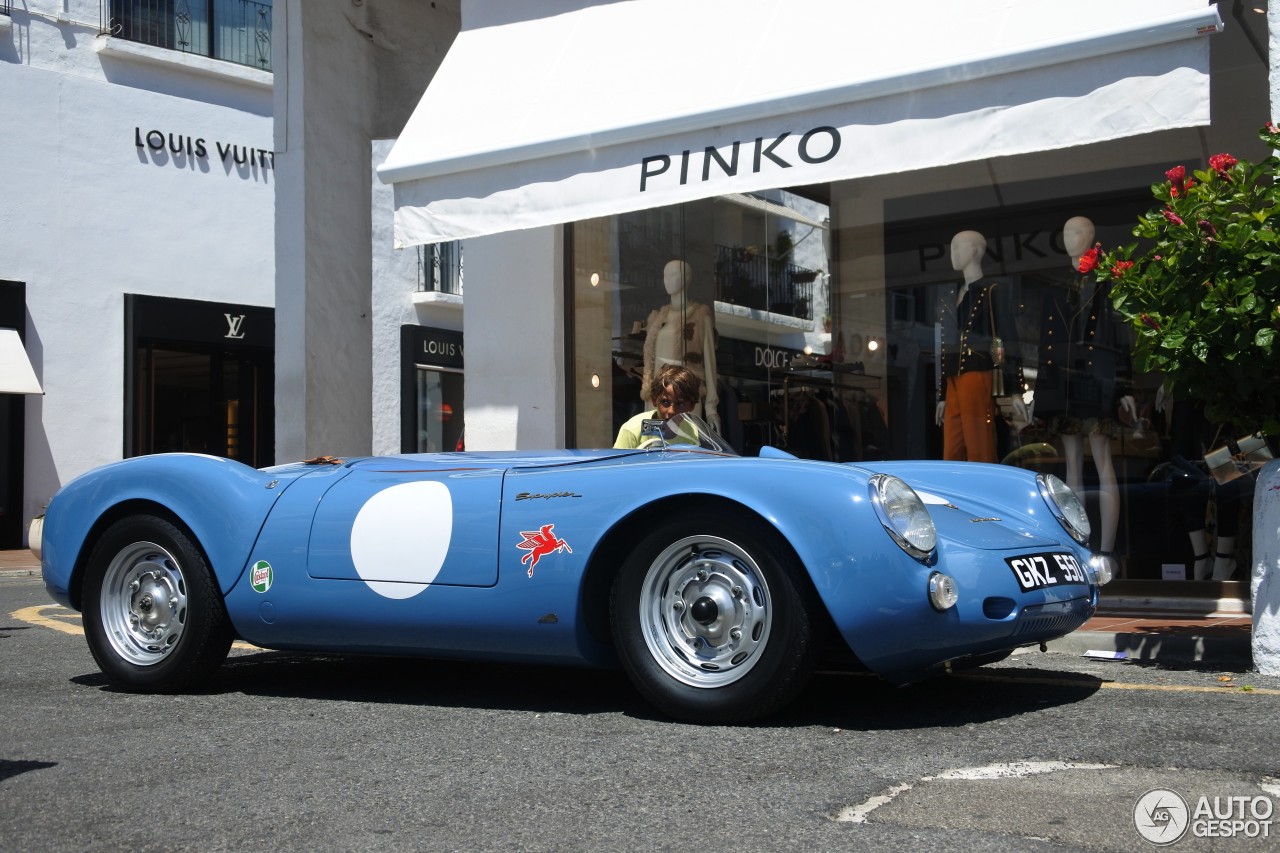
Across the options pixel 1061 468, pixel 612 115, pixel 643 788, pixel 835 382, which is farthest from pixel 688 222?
pixel 643 788

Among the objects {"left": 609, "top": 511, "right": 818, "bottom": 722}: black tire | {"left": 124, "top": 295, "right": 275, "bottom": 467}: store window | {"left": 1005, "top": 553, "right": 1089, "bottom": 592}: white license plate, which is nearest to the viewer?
{"left": 609, "top": 511, "right": 818, "bottom": 722}: black tire

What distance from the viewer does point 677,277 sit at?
9.69m

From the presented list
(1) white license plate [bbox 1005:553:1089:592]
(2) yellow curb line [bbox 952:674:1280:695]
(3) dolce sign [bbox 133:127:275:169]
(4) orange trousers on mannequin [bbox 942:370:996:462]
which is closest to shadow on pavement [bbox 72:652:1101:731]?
(2) yellow curb line [bbox 952:674:1280:695]

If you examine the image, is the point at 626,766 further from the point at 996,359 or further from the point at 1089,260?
the point at 996,359

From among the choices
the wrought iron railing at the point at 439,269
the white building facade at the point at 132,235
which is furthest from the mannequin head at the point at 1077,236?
the wrought iron railing at the point at 439,269

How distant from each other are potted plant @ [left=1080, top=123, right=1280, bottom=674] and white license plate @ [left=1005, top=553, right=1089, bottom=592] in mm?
1213

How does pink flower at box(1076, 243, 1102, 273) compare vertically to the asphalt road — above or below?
above

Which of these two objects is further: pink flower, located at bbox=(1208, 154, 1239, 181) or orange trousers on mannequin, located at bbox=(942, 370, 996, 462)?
orange trousers on mannequin, located at bbox=(942, 370, 996, 462)

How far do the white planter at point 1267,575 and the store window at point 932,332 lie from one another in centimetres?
247

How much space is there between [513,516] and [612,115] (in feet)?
12.2

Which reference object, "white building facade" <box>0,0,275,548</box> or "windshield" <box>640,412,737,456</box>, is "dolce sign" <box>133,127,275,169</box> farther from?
"windshield" <box>640,412,737,456</box>

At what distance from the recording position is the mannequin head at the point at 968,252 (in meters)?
8.80

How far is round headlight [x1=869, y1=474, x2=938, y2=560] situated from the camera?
12.3 feet

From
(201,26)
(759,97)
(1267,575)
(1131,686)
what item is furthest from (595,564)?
(201,26)
